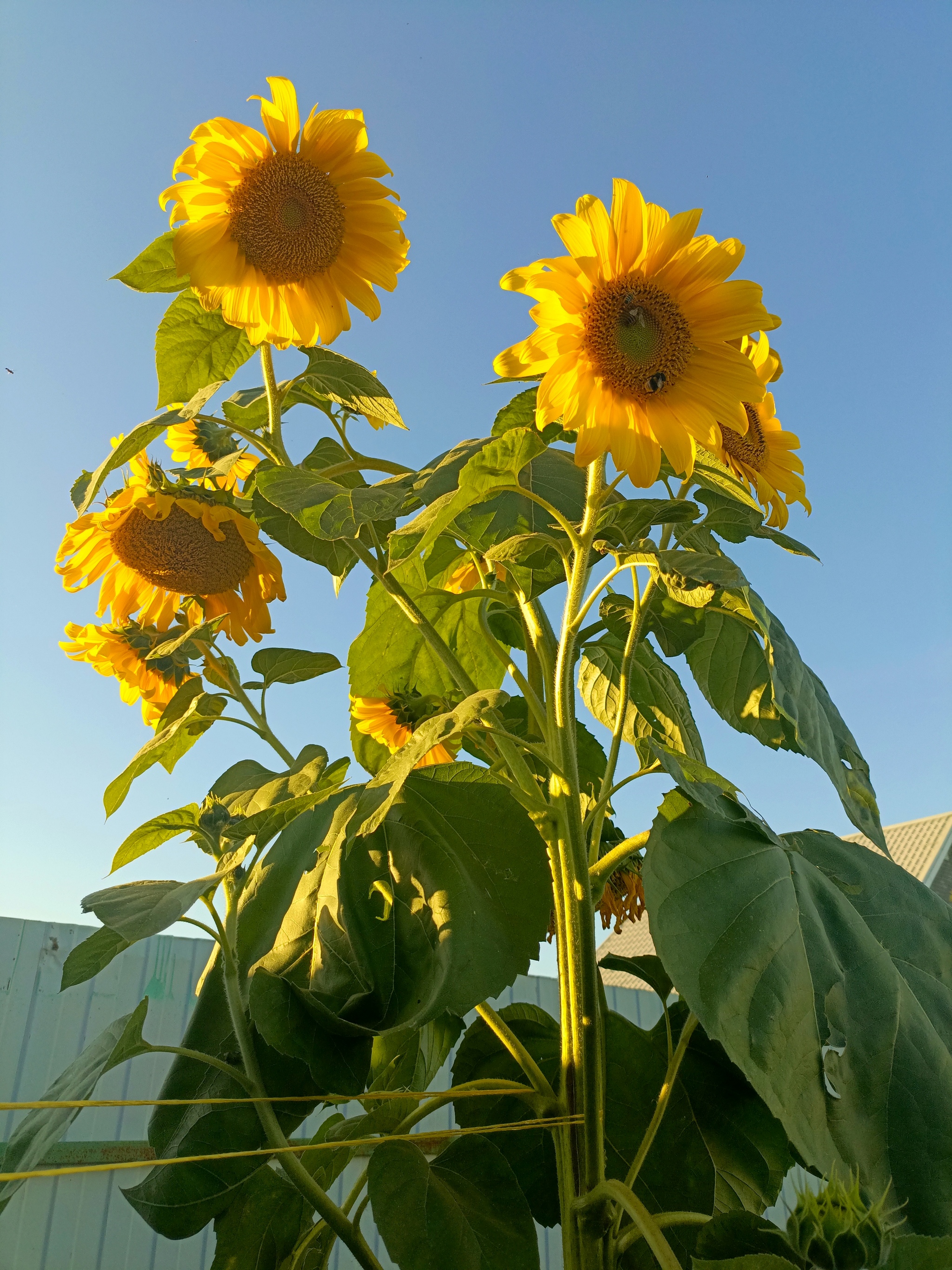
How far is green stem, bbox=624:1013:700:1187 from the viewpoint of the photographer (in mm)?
470

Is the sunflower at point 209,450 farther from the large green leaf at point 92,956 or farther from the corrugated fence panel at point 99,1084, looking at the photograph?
the corrugated fence panel at point 99,1084

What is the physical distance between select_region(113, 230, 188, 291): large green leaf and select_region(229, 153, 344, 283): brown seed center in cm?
5

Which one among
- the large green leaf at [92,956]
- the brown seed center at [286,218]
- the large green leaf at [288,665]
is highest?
the brown seed center at [286,218]

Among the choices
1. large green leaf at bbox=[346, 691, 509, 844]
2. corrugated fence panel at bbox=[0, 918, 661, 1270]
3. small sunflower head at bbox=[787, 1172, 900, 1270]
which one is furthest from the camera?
corrugated fence panel at bbox=[0, 918, 661, 1270]

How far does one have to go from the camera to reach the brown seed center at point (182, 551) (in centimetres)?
69

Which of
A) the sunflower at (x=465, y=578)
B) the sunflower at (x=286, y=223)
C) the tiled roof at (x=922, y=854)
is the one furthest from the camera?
the tiled roof at (x=922, y=854)

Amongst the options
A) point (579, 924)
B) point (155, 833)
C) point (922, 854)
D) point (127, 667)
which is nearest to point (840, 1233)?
point (579, 924)

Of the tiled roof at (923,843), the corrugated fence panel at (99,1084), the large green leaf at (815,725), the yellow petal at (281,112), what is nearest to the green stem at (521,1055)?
the large green leaf at (815,725)

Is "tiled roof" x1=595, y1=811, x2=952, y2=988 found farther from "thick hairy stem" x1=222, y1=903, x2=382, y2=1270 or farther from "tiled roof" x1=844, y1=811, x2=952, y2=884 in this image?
"thick hairy stem" x1=222, y1=903, x2=382, y2=1270

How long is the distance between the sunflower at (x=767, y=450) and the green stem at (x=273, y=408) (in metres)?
0.29

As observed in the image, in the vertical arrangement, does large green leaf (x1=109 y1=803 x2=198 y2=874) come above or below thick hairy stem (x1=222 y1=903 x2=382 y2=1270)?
above

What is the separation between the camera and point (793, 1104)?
396 millimetres

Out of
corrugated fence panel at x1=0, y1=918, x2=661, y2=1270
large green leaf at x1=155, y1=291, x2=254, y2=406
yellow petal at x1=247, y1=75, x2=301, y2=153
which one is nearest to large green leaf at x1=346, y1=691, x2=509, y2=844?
large green leaf at x1=155, y1=291, x2=254, y2=406

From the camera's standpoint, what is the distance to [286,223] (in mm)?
638
